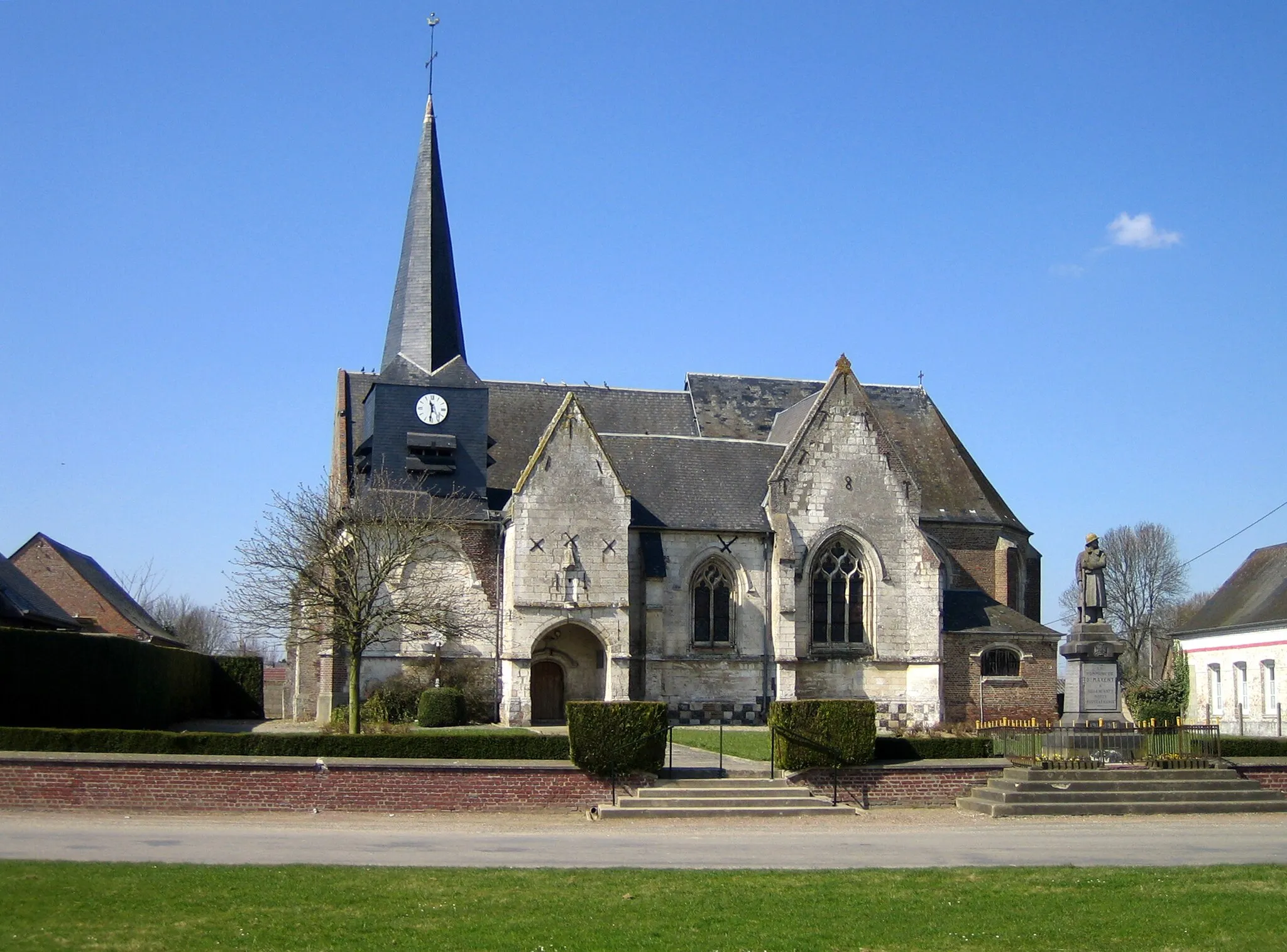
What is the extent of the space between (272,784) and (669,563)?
18.5 metres

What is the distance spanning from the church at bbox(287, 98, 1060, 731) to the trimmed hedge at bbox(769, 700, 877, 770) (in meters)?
13.5

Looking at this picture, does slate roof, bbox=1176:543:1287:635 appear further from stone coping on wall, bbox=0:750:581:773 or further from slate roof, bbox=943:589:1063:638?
stone coping on wall, bbox=0:750:581:773

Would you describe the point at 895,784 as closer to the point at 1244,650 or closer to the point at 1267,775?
the point at 1267,775

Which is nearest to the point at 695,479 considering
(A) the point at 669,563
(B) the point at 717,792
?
(A) the point at 669,563

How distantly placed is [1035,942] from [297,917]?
6.04 meters

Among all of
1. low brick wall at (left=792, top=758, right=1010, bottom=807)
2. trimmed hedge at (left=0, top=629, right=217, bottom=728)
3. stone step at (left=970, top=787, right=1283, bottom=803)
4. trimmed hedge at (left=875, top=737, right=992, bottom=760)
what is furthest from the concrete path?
trimmed hedge at (left=0, top=629, right=217, bottom=728)

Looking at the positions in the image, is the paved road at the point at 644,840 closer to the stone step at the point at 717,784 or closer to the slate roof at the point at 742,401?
the stone step at the point at 717,784

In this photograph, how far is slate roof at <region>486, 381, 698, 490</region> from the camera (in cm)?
4038

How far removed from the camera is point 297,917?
37.0 feet

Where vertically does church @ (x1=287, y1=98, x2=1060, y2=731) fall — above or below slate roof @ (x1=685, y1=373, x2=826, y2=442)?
below

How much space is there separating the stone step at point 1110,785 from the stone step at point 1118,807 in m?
0.31

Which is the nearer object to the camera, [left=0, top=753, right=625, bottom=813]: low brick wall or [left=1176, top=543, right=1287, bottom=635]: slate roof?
[left=0, top=753, right=625, bottom=813]: low brick wall

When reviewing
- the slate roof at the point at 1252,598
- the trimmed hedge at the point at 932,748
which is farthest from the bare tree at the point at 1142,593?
the trimmed hedge at the point at 932,748

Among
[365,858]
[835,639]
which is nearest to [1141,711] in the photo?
[835,639]
